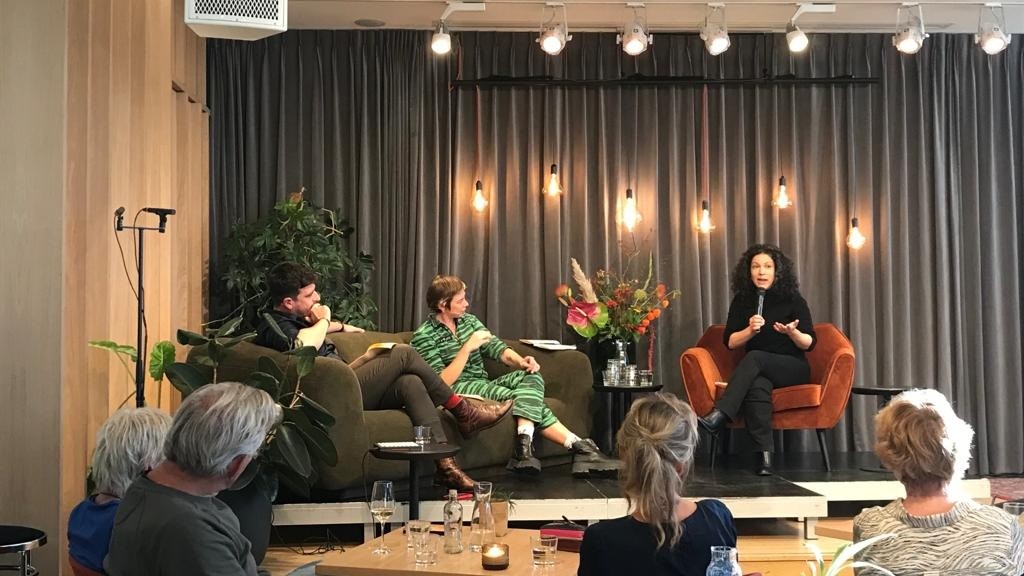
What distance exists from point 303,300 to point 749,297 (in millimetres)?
2743

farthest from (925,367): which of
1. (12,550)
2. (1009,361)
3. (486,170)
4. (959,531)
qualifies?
(12,550)

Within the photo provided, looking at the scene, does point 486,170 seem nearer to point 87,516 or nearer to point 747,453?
point 747,453

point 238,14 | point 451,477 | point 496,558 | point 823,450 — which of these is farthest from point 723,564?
point 823,450

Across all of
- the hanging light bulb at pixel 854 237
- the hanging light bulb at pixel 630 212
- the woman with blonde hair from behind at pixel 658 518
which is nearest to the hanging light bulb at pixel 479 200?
the hanging light bulb at pixel 630 212

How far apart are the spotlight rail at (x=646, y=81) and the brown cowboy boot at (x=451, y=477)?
284cm

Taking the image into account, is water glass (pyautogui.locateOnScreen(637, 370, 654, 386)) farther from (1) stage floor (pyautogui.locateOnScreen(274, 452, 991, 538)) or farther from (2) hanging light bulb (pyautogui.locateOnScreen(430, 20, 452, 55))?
(2) hanging light bulb (pyautogui.locateOnScreen(430, 20, 452, 55))

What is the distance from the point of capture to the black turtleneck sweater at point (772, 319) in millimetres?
6262

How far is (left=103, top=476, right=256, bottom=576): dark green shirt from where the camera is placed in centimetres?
198

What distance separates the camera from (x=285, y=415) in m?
4.42

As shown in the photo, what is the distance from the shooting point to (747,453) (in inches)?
275

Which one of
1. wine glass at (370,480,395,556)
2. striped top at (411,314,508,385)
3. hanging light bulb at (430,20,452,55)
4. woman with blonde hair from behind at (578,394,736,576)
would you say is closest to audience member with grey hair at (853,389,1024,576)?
woman with blonde hair from behind at (578,394,736,576)

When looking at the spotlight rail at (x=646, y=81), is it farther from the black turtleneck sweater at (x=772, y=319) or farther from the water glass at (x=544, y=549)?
the water glass at (x=544, y=549)

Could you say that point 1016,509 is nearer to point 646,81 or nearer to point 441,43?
point 441,43

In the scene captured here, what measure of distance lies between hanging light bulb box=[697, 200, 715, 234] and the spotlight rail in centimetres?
79
